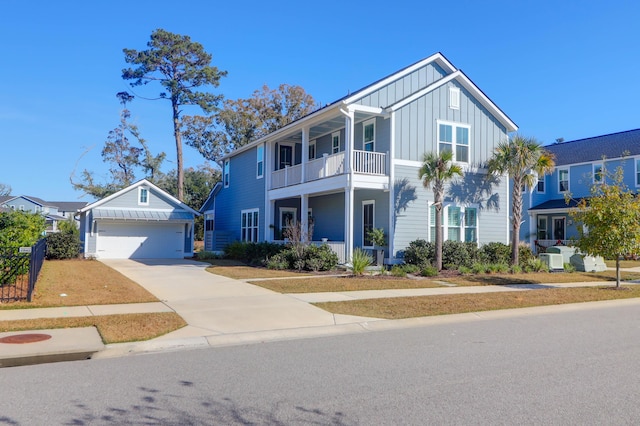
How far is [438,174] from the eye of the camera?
18.8 meters

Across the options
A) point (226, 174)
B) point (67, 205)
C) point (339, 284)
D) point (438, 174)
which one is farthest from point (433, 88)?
point (67, 205)

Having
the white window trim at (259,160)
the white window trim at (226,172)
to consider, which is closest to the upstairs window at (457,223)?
the white window trim at (259,160)

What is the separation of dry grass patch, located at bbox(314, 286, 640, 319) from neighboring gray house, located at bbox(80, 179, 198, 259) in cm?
1922

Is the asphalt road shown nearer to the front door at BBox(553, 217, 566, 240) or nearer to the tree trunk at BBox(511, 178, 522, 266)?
the tree trunk at BBox(511, 178, 522, 266)

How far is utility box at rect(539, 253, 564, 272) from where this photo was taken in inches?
843

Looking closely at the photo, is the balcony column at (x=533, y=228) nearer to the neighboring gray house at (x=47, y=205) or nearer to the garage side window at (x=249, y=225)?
the garage side window at (x=249, y=225)

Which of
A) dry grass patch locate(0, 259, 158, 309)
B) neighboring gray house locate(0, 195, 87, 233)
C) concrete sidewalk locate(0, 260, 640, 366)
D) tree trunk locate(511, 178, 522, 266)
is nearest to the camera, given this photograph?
concrete sidewalk locate(0, 260, 640, 366)

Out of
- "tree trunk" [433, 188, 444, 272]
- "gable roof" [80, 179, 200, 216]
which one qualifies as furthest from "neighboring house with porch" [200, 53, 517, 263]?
"gable roof" [80, 179, 200, 216]

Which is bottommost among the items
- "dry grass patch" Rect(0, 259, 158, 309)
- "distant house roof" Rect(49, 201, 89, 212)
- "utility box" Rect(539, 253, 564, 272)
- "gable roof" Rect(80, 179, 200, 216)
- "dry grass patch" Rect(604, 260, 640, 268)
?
"dry grass patch" Rect(0, 259, 158, 309)

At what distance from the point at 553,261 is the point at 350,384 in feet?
60.1

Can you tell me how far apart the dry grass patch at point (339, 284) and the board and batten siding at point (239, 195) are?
405 inches

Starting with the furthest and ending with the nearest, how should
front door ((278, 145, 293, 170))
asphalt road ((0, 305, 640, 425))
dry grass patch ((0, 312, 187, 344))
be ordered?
front door ((278, 145, 293, 170)), dry grass patch ((0, 312, 187, 344)), asphalt road ((0, 305, 640, 425))

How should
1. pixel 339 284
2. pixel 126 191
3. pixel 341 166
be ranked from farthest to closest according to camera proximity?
pixel 126 191 < pixel 341 166 < pixel 339 284

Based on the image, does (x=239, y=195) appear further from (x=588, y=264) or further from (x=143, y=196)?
(x=588, y=264)
